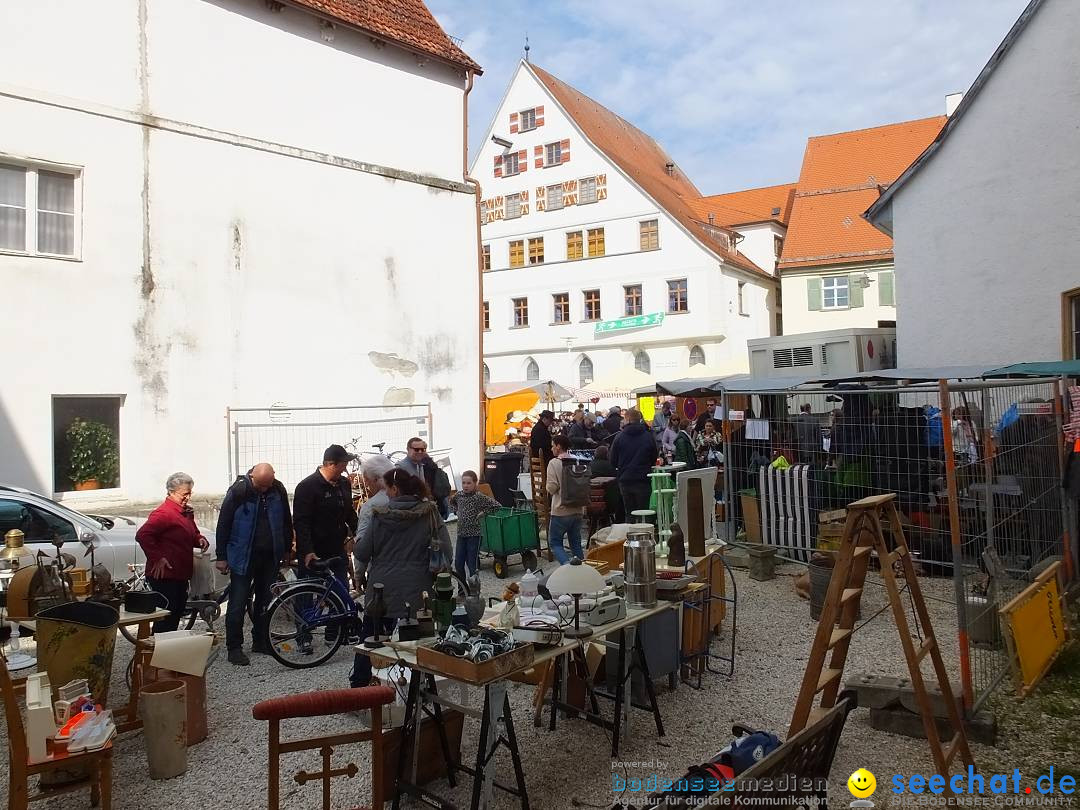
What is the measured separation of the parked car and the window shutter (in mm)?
30052

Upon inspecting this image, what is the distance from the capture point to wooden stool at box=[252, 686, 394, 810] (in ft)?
11.6

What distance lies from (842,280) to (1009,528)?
93.8 feet

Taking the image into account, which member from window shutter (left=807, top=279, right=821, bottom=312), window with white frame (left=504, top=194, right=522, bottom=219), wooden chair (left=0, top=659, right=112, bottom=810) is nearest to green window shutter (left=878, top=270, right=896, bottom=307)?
window shutter (left=807, top=279, right=821, bottom=312)

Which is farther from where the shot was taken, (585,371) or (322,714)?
(585,371)

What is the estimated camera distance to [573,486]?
9.14m

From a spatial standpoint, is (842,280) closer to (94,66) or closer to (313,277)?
(313,277)

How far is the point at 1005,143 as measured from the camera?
11.7m

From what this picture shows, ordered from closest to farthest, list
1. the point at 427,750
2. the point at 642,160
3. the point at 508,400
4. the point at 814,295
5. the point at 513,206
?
the point at 427,750 → the point at 508,400 → the point at 814,295 → the point at 513,206 → the point at 642,160

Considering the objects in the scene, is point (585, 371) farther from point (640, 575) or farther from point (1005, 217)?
point (640, 575)

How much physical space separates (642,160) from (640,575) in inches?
1524

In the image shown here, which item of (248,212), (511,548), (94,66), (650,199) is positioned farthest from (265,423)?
(650,199)

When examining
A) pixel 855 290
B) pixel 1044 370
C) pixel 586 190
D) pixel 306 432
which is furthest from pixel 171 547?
pixel 855 290

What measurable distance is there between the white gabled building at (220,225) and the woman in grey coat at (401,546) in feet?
22.6

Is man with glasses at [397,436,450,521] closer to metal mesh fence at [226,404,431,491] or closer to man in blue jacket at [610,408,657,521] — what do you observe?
man in blue jacket at [610,408,657,521]
